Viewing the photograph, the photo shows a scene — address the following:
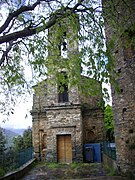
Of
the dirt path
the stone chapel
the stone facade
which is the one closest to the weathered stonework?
the stone chapel

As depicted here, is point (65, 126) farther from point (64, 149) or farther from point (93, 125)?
point (93, 125)

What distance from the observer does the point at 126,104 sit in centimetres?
995

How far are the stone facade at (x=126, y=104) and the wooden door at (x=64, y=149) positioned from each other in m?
8.04

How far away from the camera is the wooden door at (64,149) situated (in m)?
17.7

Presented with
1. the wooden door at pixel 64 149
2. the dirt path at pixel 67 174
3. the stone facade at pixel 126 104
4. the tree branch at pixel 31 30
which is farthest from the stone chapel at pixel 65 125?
the tree branch at pixel 31 30

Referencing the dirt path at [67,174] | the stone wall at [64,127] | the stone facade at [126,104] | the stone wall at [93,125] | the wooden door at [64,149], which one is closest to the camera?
the stone facade at [126,104]

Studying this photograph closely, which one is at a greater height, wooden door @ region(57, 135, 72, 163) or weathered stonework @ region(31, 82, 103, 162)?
weathered stonework @ region(31, 82, 103, 162)

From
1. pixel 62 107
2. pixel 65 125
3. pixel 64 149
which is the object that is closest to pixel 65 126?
pixel 65 125

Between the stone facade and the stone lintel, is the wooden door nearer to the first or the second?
the stone lintel

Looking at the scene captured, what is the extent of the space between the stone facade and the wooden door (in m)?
8.04

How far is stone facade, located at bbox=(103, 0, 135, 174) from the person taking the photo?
31.1ft

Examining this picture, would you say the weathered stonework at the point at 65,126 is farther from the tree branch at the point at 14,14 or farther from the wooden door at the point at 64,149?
the tree branch at the point at 14,14

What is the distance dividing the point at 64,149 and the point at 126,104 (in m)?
9.57

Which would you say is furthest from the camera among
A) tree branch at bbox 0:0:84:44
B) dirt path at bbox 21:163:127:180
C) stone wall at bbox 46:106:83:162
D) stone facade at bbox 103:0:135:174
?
stone wall at bbox 46:106:83:162
